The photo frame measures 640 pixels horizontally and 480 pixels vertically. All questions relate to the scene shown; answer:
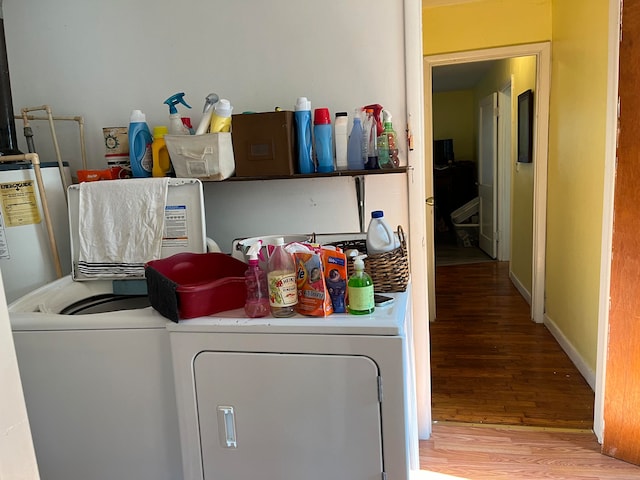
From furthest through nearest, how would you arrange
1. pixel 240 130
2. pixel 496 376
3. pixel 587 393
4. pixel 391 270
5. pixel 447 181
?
pixel 447 181
pixel 496 376
pixel 587 393
pixel 240 130
pixel 391 270

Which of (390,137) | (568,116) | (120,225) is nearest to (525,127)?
(568,116)

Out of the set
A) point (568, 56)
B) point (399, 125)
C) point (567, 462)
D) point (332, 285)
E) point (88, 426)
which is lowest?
point (567, 462)

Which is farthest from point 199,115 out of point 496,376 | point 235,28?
point 496,376

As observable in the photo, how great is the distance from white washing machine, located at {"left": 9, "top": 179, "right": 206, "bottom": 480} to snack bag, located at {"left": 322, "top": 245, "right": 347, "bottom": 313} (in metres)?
0.49

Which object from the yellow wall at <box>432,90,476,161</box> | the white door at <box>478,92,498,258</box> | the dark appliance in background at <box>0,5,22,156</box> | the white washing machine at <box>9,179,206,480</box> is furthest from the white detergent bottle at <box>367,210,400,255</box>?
the yellow wall at <box>432,90,476,161</box>

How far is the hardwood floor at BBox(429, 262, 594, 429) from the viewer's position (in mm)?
2404

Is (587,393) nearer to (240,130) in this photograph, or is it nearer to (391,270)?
(391,270)

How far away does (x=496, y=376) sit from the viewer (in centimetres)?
278

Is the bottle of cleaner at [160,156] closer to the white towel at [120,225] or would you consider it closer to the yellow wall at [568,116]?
the white towel at [120,225]

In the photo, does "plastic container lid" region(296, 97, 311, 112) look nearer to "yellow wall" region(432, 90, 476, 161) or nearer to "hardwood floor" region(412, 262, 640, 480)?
"hardwood floor" region(412, 262, 640, 480)

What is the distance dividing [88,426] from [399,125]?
5.07 ft

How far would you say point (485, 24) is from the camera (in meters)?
3.24

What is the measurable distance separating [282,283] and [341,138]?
0.73 metres

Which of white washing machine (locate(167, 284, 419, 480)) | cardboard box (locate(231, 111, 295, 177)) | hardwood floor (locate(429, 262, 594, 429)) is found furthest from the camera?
hardwood floor (locate(429, 262, 594, 429))
